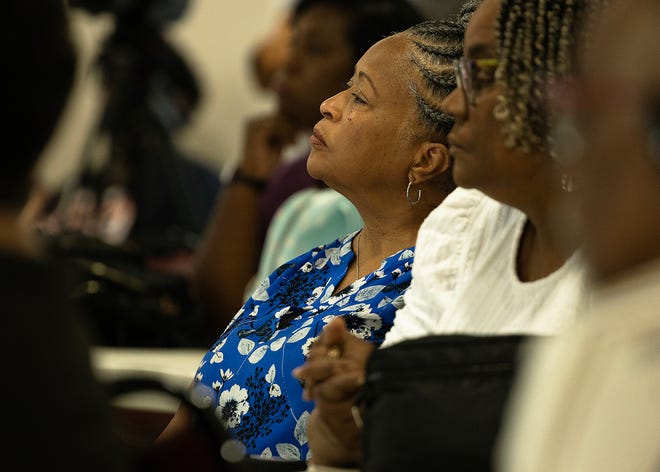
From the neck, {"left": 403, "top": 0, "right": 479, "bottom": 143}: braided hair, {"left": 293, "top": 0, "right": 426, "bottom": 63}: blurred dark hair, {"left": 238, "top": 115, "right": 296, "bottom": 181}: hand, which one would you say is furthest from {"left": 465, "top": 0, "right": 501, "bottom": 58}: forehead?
{"left": 238, "top": 115, "right": 296, "bottom": 181}: hand

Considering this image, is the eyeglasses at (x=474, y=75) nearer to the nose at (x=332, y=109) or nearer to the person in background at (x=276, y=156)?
the nose at (x=332, y=109)

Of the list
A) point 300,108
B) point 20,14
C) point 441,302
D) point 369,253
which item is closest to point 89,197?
point 300,108

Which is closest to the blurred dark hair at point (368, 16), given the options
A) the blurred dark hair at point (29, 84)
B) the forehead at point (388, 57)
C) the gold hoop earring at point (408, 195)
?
the forehead at point (388, 57)

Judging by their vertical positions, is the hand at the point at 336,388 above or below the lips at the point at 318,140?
below

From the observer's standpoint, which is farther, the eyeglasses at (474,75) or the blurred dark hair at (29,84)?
the eyeglasses at (474,75)

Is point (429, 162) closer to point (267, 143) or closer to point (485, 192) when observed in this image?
point (485, 192)

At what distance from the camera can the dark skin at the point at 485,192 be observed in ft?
5.50

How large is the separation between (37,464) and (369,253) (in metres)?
1.19

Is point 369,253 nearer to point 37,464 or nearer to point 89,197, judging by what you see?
point 37,464

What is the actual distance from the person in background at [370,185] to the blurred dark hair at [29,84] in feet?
3.10

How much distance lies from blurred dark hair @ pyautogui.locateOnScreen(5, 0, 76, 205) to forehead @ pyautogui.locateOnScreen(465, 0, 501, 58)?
2.04 feet

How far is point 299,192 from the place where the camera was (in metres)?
3.48

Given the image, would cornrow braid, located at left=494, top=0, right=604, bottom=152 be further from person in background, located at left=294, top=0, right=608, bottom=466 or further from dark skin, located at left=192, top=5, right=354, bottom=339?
dark skin, located at left=192, top=5, right=354, bottom=339

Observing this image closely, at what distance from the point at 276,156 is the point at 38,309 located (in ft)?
8.98
